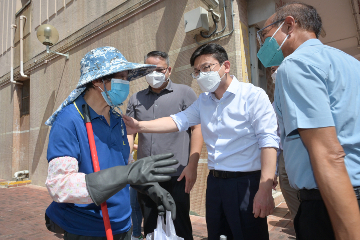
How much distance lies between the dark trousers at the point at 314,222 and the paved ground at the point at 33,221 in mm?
2304

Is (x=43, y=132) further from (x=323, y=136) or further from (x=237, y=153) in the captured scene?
(x=323, y=136)

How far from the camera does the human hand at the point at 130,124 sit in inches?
79.5

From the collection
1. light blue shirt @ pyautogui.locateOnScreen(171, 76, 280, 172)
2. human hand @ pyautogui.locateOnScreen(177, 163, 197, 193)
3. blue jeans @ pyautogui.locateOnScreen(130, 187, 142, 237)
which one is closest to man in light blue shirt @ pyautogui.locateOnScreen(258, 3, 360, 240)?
light blue shirt @ pyautogui.locateOnScreen(171, 76, 280, 172)

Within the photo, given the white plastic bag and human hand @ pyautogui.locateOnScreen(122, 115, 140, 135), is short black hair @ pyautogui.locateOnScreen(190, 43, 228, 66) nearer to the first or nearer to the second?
human hand @ pyautogui.locateOnScreen(122, 115, 140, 135)

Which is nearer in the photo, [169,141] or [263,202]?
[263,202]

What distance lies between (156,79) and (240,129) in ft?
4.15

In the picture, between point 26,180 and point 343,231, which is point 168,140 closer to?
point 343,231

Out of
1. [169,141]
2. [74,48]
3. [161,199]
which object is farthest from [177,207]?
[74,48]

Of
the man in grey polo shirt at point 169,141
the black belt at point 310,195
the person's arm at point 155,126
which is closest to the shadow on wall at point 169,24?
the man in grey polo shirt at point 169,141

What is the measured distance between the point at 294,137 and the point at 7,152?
503 inches

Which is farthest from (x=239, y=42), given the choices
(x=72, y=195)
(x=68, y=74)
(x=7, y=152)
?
(x=7, y=152)

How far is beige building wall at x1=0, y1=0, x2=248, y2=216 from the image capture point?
4.67 metres

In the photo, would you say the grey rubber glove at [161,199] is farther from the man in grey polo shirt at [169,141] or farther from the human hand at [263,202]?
the man in grey polo shirt at [169,141]

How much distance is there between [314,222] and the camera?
1144mm
